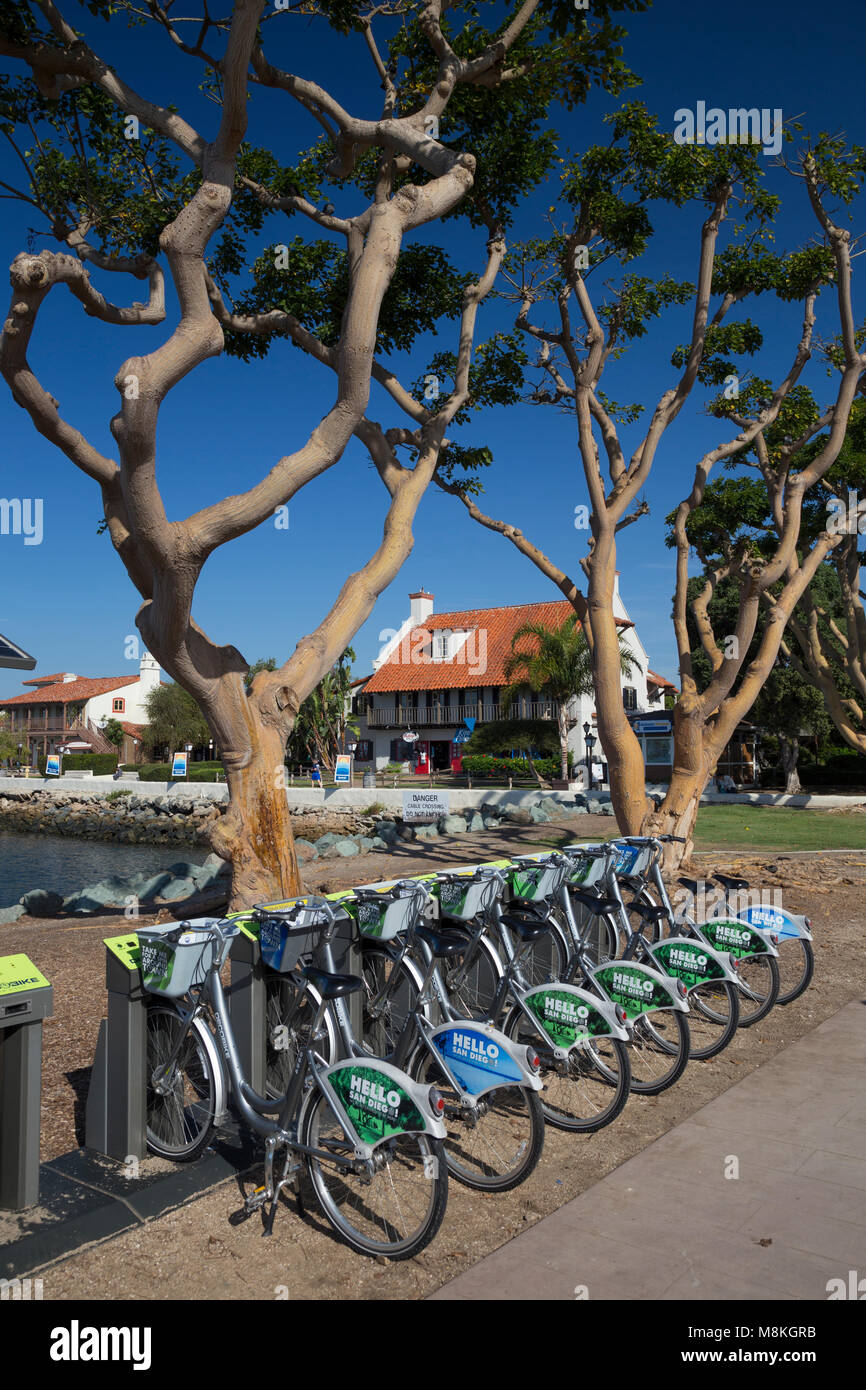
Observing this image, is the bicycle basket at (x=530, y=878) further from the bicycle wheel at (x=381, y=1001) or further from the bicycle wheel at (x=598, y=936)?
the bicycle wheel at (x=381, y=1001)

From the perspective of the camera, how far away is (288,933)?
4.37 metres

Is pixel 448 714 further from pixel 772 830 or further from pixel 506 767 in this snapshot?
pixel 772 830

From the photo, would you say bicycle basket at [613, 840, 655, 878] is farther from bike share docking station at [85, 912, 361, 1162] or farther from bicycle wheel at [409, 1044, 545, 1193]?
bike share docking station at [85, 912, 361, 1162]

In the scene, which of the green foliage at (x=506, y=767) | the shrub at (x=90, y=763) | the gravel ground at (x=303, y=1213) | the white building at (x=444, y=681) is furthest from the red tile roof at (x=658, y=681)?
the gravel ground at (x=303, y=1213)

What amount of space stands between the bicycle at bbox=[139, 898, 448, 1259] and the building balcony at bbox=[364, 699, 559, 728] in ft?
117

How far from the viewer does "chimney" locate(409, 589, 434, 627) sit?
53.1 meters

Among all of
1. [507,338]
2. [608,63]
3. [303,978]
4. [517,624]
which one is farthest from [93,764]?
[303,978]

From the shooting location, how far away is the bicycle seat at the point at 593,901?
5.81 metres

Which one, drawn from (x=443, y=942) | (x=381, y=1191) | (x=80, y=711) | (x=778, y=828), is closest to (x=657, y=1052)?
(x=443, y=942)

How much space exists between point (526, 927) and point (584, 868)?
1.55m

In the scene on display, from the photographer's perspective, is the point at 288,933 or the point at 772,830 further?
the point at 772,830

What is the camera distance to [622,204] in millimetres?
11891

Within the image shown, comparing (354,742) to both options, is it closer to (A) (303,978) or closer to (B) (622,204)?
(B) (622,204)
